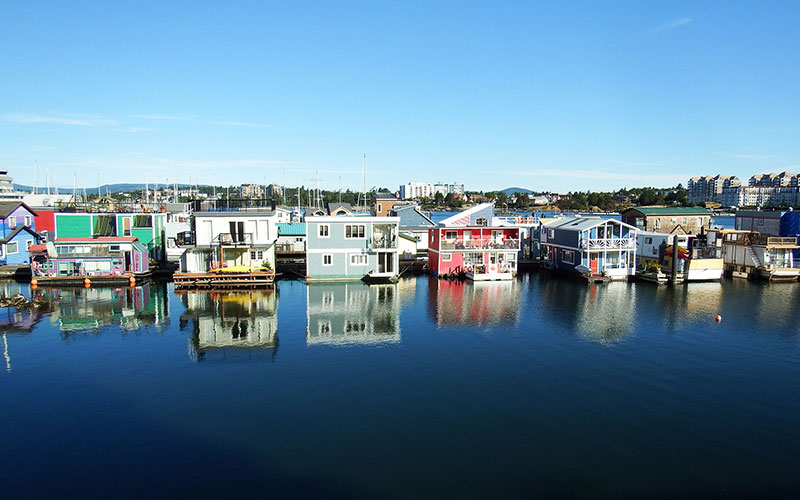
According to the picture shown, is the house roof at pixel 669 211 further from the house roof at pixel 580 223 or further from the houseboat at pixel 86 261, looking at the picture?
the houseboat at pixel 86 261

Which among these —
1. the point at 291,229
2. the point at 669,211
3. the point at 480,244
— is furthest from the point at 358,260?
the point at 669,211

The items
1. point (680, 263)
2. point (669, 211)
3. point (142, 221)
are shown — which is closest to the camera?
point (680, 263)

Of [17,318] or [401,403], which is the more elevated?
→ [17,318]

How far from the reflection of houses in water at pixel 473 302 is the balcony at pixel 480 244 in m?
3.12

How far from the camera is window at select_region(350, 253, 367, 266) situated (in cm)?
4066

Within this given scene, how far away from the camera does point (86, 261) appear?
3994 centimetres

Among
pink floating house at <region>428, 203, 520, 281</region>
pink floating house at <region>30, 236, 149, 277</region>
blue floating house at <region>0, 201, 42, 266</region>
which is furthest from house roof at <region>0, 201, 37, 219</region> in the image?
pink floating house at <region>428, 203, 520, 281</region>

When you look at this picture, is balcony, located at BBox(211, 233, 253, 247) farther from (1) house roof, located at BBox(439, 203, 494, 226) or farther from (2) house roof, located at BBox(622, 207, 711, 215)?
(2) house roof, located at BBox(622, 207, 711, 215)

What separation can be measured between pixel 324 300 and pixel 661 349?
20419 mm

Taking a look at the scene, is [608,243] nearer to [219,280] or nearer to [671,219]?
[671,219]

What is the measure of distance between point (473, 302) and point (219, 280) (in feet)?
63.1

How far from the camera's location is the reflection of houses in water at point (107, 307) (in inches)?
1113

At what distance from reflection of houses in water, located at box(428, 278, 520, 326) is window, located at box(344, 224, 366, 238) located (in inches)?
267

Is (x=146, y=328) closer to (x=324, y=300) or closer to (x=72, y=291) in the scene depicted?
(x=324, y=300)
